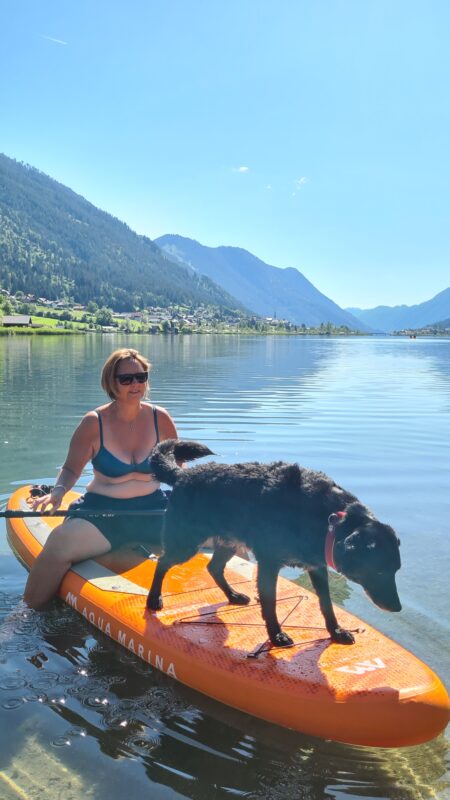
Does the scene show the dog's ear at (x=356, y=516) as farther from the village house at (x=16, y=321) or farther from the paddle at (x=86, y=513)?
the village house at (x=16, y=321)

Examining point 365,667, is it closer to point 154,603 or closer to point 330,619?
point 330,619

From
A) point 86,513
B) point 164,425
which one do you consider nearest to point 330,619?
point 86,513

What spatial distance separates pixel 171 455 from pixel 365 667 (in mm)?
2498

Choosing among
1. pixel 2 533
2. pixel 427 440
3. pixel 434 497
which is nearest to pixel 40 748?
pixel 2 533

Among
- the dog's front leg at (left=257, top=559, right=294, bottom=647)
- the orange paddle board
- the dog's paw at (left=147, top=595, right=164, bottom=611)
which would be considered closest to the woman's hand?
the orange paddle board

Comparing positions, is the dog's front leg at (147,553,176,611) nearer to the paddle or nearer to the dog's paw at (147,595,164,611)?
the dog's paw at (147,595,164,611)

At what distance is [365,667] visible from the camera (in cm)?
509

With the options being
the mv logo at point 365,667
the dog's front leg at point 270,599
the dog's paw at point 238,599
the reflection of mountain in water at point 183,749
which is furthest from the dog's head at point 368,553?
the dog's paw at point 238,599

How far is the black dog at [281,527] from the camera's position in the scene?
4.55 metres

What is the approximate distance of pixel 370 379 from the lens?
40.4m

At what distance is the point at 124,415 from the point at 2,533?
4070 mm

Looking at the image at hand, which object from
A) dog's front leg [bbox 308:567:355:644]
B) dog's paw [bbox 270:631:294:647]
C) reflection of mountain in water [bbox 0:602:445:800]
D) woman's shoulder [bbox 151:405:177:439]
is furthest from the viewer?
woman's shoulder [bbox 151:405:177:439]

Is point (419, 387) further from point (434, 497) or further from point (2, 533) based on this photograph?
point (2, 533)

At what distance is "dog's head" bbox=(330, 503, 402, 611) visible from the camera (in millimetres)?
4508
